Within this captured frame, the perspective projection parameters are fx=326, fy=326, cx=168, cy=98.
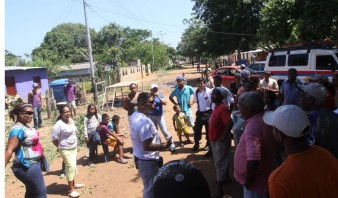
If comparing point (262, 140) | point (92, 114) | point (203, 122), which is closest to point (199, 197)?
point (262, 140)

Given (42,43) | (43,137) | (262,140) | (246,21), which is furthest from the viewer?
(42,43)

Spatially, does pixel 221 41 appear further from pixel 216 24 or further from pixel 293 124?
pixel 293 124

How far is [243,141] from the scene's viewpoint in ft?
10.1

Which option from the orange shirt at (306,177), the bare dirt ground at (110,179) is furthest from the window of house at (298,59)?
the orange shirt at (306,177)

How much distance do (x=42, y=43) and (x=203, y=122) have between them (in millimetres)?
66116

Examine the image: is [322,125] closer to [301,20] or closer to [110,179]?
[110,179]

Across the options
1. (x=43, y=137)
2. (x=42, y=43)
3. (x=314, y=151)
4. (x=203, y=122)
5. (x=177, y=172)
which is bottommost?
(x=43, y=137)

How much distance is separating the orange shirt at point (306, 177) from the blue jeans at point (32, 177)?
3.37 metres

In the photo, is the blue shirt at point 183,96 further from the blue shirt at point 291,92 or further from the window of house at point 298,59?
the window of house at point 298,59

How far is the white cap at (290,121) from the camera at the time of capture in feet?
6.56

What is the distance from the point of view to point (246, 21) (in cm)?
2364

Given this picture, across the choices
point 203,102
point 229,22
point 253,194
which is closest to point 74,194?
point 203,102

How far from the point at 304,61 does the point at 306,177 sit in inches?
467

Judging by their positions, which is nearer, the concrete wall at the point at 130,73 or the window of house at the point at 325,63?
the window of house at the point at 325,63
